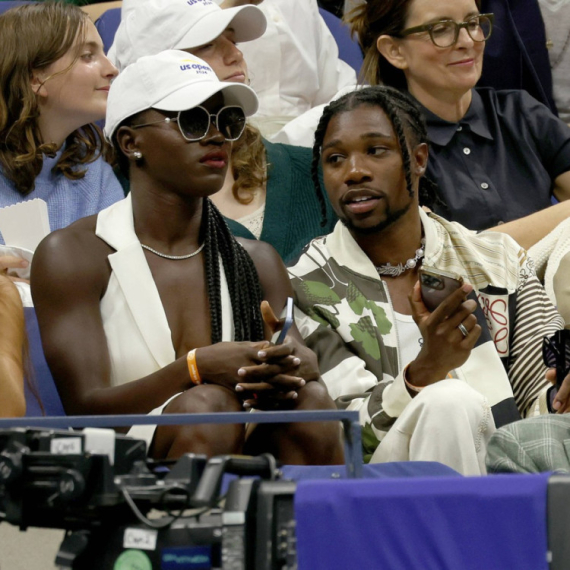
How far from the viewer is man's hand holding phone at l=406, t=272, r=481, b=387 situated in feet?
7.22

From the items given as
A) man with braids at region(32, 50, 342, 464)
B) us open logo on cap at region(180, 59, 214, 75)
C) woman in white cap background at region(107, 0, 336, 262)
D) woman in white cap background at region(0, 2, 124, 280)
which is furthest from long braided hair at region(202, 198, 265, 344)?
woman in white cap background at region(0, 2, 124, 280)

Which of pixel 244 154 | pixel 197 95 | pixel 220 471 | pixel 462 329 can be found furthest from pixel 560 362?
pixel 244 154

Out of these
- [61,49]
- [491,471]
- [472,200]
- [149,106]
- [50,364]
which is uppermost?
[61,49]

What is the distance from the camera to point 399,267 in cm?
267

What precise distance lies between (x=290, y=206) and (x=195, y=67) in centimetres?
68

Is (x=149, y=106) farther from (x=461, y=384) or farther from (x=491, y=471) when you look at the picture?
(x=491, y=471)

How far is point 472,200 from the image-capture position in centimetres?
317

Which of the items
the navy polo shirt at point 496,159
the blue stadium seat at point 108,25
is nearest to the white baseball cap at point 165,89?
the navy polo shirt at point 496,159

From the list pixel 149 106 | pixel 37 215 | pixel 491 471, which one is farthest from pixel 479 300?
pixel 37 215

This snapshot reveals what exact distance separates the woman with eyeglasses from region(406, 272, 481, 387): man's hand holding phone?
3.25ft

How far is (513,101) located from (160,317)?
164 cm

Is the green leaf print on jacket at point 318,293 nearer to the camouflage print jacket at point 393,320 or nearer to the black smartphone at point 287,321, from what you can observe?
the camouflage print jacket at point 393,320

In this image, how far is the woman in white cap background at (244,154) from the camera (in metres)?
3.00

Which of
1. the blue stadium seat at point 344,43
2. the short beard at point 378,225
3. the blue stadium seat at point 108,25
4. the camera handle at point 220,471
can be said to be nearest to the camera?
the camera handle at point 220,471
